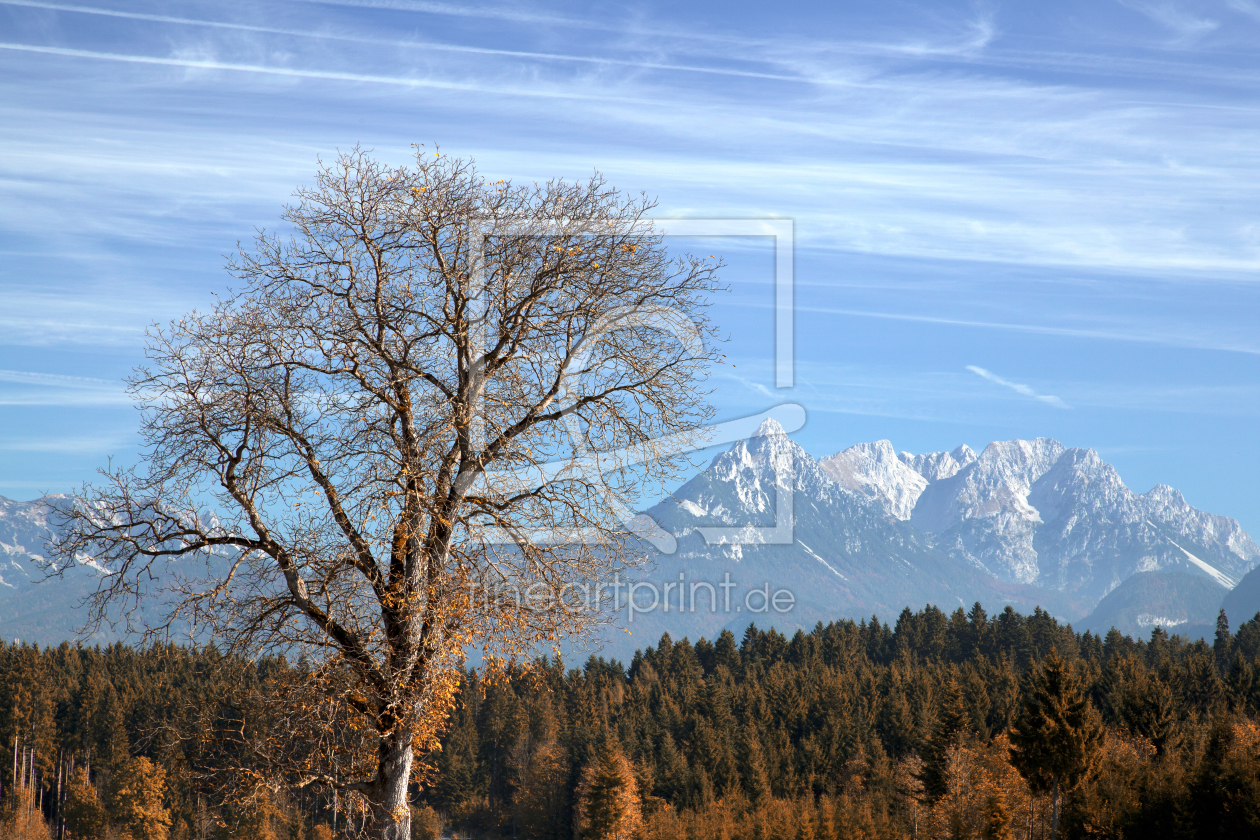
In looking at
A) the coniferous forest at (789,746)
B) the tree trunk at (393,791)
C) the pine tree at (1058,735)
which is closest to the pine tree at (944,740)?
the coniferous forest at (789,746)

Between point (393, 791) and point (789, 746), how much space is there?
9031 centimetres

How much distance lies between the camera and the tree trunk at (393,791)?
40.3ft

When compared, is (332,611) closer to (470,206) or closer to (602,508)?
(602,508)

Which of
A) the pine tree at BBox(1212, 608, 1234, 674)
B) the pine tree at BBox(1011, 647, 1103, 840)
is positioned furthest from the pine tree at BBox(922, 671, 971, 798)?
the pine tree at BBox(1212, 608, 1234, 674)

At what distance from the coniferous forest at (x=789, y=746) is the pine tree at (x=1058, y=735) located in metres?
0.14

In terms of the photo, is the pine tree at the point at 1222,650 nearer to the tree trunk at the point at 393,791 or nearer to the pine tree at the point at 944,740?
the pine tree at the point at 944,740

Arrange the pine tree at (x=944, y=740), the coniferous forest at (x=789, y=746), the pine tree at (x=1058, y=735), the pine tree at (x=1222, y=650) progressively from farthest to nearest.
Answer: the pine tree at (x=1222, y=650) → the pine tree at (x=944, y=740) → the coniferous forest at (x=789, y=746) → the pine tree at (x=1058, y=735)

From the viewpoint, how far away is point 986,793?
6519 cm

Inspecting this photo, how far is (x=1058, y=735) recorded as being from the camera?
195ft

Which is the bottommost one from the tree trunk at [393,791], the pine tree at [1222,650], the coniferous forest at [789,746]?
the coniferous forest at [789,746]

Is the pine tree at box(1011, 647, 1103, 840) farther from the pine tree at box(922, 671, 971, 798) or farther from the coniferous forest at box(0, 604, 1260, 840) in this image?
the pine tree at box(922, 671, 971, 798)

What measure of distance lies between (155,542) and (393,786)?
13.7 ft

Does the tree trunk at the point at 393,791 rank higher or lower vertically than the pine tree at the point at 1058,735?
higher

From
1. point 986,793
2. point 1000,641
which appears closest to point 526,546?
point 986,793
